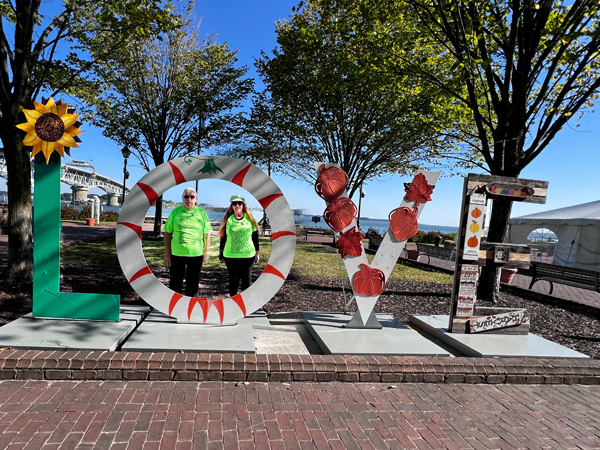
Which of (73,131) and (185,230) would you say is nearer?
(73,131)

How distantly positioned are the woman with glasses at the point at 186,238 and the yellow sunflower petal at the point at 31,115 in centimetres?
176

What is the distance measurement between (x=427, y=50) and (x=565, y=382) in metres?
10.2

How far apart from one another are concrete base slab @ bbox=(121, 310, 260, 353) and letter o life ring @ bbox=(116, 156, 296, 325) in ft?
0.50

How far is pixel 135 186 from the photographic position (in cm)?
430

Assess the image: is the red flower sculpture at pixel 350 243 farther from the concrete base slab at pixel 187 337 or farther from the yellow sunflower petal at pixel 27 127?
the yellow sunflower petal at pixel 27 127

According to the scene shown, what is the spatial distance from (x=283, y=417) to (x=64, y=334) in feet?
8.42

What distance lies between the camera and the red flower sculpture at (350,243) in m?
4.66

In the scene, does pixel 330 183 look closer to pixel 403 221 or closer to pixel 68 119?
pixel 403 221

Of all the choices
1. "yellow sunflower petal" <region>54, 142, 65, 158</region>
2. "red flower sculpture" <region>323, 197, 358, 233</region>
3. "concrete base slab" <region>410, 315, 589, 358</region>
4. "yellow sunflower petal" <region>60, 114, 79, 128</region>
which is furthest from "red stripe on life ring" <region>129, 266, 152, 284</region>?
"concrete base slab" <region>410, 315, 589, 358</region>

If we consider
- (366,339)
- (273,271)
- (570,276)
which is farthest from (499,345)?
(570,276)

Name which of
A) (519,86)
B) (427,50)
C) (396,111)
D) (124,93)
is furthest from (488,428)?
(124,93)

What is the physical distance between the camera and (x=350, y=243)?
15.3 ft

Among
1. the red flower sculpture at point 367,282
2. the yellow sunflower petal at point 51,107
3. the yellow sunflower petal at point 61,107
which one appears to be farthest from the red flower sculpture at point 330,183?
the yellow sunflower petal at point 51,107

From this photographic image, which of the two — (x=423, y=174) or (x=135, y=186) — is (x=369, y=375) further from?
(x=135, y=186)
